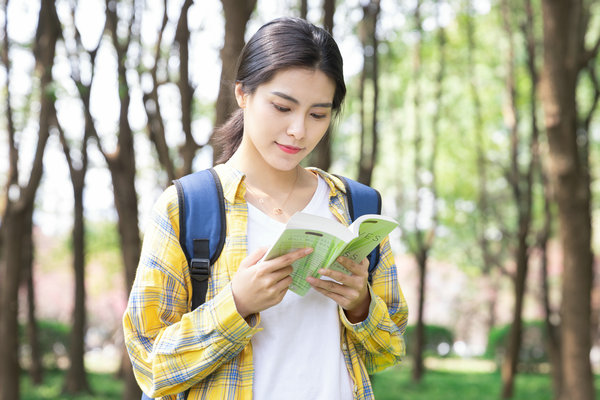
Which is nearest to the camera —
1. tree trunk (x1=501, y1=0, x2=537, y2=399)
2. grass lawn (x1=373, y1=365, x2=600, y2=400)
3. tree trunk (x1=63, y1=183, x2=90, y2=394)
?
tree trunk (x1=501, y1=0, x2=537, y2=399)

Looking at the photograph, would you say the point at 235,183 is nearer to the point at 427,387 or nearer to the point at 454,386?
the point at 427,387

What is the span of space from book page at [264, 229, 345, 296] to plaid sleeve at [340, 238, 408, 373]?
0.18 meters

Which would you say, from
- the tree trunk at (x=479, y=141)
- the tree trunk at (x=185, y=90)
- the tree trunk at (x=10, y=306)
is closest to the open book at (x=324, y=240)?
the tree trunk at (x=185, y=90)

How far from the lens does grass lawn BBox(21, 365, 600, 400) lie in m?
12.3

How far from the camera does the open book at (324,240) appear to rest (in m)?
1.68

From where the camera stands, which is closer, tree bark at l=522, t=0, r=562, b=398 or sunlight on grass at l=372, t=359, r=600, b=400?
tree bark at l=522, t=0, r=562, b=398

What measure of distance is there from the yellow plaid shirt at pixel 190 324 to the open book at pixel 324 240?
0.51ft

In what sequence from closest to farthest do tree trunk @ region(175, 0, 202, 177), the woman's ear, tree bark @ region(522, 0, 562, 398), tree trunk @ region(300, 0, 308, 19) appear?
the woman's ear, tree trunk @ region(175, 0, 202, 177), tree trunk @ region(300, 0, 308, 19), tree bark @ region(522, 0, 562, 398)

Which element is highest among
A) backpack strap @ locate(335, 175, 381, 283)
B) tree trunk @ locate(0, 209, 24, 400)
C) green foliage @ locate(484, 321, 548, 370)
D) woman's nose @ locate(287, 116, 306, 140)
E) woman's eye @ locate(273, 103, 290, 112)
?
woman's eye @ locate(273, 103, 290, 112)

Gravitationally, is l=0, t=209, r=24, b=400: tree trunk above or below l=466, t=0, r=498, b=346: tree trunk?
below

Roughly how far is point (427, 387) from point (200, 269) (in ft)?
41.2

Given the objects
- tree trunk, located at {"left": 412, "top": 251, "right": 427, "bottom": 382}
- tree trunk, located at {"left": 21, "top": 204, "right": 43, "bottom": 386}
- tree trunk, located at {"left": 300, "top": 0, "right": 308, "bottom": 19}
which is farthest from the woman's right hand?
tree trunk, located at {"left": 412, "top": 251, "right": 427, "bottom": 382}

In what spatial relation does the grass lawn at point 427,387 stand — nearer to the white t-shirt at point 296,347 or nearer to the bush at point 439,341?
the bush at point 439,341

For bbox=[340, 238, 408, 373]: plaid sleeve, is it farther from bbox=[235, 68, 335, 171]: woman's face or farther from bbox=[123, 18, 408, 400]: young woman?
bbox=[235, 68, 335, 171]: woman's face
